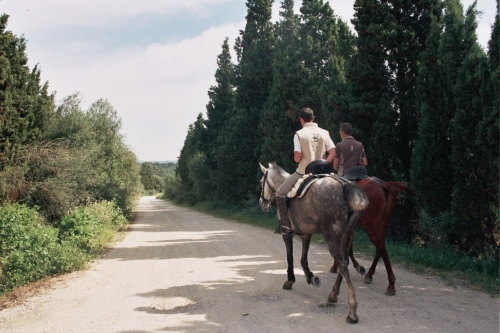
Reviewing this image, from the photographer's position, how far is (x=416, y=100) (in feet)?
35.0

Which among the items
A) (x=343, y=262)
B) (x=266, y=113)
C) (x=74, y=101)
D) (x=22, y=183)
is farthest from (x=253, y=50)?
(x=343, y=262)

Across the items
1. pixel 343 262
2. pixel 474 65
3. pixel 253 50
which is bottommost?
pixel 343 262

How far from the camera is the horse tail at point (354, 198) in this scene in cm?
526

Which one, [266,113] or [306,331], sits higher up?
[266,113]

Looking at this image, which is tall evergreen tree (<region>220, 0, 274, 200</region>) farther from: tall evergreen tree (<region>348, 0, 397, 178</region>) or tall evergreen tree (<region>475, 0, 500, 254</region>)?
tall evergreen tree (<region>475, 0, 500, 254</region>)

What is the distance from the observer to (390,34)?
1201cm

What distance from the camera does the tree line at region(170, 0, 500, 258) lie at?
852 centimetres

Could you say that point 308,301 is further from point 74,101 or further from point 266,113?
point 74,101

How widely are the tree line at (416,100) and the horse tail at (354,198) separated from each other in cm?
413

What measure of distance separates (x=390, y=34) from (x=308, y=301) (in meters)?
9.63

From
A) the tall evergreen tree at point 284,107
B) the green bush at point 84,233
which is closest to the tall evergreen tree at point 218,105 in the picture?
the tall evergreen tree at point 284,107

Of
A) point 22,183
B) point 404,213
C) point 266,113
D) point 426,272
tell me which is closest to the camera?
point 426,272

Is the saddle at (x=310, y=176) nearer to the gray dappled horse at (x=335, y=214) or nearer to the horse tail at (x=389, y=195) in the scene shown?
the gray dappled horse at (x=335, y=214)

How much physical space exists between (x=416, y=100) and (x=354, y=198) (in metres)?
6.79
